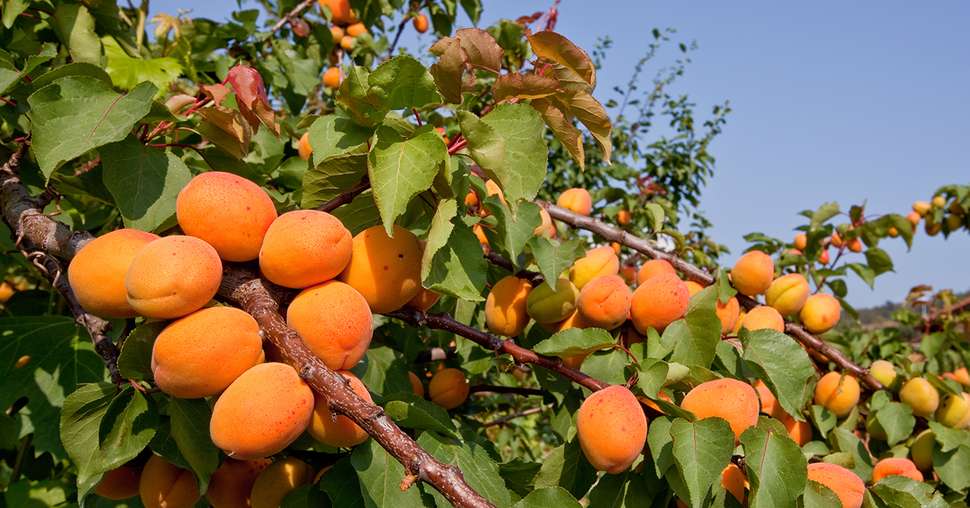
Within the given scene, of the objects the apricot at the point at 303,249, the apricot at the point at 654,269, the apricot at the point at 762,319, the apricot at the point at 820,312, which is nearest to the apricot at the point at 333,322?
the apricot at the point at 303,249

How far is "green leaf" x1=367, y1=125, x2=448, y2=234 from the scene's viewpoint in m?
0.75

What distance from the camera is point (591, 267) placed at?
A: 1358 millimetres

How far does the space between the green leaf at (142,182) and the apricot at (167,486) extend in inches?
13.9

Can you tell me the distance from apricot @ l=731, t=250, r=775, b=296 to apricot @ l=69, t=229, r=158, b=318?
123 centimetres

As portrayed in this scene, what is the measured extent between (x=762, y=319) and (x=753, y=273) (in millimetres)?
112

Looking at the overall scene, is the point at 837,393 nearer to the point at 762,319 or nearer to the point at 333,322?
the point at 762,319

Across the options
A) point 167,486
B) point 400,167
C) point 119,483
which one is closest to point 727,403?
point 400,167

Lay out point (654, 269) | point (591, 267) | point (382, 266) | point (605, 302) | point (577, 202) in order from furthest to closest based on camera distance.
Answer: point (577, 202)
point (654, 269)
point (591, 267)
point (605, 302)
point (382, 266)

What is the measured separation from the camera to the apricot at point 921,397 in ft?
5.00

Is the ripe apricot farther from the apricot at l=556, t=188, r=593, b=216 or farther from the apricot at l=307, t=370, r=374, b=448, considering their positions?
the apricot at l=556, t=188, r=593, b=216

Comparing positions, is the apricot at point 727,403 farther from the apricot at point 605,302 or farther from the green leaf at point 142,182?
the green leaf at point 142,182

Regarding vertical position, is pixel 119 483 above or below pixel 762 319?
below

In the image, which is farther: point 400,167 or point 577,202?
point 577,202

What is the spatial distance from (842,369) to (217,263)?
4.75 feet
